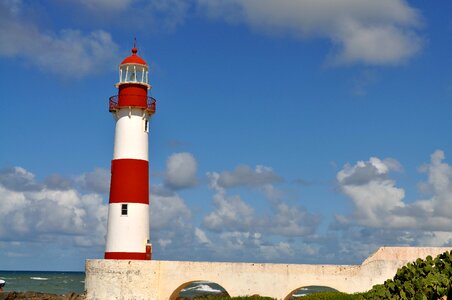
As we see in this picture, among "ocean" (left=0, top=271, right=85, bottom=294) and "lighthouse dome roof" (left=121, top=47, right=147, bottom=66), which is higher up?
"lighthouse dome roof" (left=121, top=47, right=147, bottom=66)

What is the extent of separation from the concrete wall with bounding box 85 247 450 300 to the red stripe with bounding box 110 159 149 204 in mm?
3021

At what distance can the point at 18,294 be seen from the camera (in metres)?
41.8

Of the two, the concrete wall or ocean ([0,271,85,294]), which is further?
ocean ([0,271,85,294])

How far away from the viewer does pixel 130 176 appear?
30.7 m

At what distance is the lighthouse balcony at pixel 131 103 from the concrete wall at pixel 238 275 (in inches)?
285

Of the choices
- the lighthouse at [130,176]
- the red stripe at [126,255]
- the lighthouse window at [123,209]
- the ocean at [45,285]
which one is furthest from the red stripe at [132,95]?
the ocean at [45,285]

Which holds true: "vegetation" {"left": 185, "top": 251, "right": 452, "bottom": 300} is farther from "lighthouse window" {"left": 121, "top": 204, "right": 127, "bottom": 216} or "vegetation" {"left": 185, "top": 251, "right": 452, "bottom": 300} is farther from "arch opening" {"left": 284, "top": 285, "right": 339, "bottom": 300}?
"lighthouse window" {"left": 121, "top": 204, "right": 127, "bottom": 216}

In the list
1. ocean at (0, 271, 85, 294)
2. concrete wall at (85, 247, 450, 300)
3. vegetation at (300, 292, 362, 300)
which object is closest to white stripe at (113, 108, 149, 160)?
concrete wall at (85, 247, 450, 300)

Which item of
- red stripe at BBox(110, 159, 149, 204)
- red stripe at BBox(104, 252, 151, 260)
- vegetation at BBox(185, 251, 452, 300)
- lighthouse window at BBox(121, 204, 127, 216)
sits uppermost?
red stripe at BBox(110, 159, 149, 204)

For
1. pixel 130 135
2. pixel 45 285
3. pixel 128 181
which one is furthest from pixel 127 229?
pixel 45 285

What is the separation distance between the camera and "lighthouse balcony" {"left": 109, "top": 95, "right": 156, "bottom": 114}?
3133 cm

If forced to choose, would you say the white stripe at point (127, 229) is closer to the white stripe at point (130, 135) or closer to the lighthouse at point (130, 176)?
the lighthouse at point (130, 176)

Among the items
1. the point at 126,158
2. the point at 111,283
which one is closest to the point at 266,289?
the point at 111,283

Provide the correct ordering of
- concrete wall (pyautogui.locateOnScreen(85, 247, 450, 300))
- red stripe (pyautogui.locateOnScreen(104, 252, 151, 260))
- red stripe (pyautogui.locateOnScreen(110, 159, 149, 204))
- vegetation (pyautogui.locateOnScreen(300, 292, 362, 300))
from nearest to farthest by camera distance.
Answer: vegetation (pyautogui.locateOnScreen(300, 292, 362, 300)) < concrete wall (pyautogui.locateOnScreen(85, 247, 450, 300)) < red stripe (pyautogui.locateOnScreen(104, 252, 151, 260)) < red stripe (pyautogui.locateOnScreen(110, 159, 149, 204))
